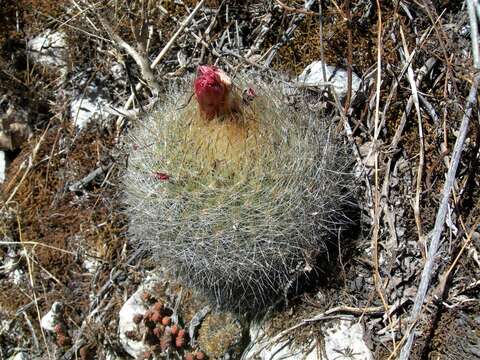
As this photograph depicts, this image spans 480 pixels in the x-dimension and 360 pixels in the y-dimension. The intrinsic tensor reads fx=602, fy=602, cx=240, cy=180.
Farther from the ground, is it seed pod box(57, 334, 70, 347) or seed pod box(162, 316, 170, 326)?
seed pod box(162, 316, 170, 326)

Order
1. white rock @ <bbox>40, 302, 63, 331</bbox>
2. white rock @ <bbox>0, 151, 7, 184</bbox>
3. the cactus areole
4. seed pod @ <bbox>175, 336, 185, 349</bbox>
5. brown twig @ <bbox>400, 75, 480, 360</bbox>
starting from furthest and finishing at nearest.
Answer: white rock @ <bbox>0, 151, 7, 184</bbox>
white rock @ <bbox>40, 302, 63, 331</bbox>
seed pod @ <bbox>175, 336, 185, 349</bbox>
brown twig @ <bbox>400, 75, 480, 360</bbox>
the cactus areole

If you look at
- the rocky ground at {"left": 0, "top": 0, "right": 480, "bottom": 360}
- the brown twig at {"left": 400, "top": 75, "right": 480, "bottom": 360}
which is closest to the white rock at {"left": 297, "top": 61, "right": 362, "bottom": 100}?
the rocky ground at {"left": 0, "top": 0, "right": 480, "bottom": 360}

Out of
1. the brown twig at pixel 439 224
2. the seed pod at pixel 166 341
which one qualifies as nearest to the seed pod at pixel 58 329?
the seed pod at pixel 166 341

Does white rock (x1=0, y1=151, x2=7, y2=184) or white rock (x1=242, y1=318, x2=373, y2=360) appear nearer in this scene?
white rock (x1=242, y1=318, x2=373, y2=360)

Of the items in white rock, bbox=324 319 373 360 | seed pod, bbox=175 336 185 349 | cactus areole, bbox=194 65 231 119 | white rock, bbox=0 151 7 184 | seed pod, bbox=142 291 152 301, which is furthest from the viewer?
white rock, bbox=0 151 7 184

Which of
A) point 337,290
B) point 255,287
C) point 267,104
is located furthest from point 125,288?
point 267,104

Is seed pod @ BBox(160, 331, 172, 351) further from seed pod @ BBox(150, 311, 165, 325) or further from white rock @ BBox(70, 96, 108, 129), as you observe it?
white rock @ BBox(70, 96, 108, 129)

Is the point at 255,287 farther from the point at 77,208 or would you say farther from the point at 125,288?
the point at 77,208

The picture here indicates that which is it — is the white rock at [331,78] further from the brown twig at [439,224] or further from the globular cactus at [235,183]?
the brown twig at [439,224]
